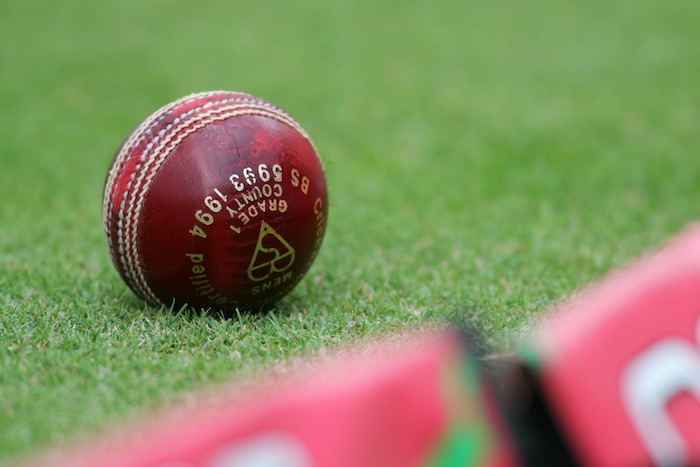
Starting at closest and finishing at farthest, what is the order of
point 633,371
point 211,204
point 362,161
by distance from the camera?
point 633,371, point 211,204, point 362,161

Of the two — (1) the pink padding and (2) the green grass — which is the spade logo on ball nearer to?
(2) the green grass

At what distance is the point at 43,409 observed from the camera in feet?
7.18

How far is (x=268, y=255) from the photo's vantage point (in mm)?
2795

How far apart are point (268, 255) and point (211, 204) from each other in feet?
0.82

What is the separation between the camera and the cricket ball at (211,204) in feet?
8.93

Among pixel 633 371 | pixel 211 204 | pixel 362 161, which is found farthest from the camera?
pixel 362 161

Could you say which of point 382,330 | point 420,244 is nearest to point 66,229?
point 420,244

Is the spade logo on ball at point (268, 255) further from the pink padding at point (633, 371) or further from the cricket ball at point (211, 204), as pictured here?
the pink padding at point (633, 371)

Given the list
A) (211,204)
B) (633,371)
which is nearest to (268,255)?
(211,204)

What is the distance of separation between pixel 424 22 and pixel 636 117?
4.22 metres

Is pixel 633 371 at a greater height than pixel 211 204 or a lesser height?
lesser

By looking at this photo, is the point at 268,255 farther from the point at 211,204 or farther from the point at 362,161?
the point at 362,161

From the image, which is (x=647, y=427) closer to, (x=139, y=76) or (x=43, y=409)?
(x=43, y=409)

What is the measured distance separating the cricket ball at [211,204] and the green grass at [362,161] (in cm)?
16
